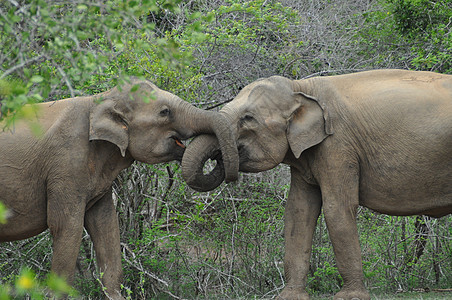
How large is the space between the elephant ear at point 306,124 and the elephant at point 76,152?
71 cm

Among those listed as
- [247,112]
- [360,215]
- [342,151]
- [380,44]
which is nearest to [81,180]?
[247,112]

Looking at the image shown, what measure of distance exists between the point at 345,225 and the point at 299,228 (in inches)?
28.7

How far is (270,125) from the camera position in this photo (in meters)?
7.64

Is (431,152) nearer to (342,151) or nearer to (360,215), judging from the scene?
(342,151)

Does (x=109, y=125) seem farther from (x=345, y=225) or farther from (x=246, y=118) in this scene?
→ (x=345, y=225)

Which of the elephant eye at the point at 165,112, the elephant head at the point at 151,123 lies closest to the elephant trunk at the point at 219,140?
the elephant head at the point at 151,123

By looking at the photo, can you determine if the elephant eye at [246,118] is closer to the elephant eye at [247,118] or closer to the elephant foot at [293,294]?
the elephant eye at [247,118]

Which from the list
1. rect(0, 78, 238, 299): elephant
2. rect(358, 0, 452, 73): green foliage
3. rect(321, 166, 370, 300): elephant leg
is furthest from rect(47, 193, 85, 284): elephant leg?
rect(358, 0, 452, 73): green foliage

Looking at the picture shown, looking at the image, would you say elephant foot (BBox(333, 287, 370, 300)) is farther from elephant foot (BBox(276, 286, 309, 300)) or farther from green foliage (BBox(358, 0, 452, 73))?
green foliage (BBox(358, 0, 452, 73))

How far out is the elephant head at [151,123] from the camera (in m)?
7.34

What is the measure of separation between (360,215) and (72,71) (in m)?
6.43

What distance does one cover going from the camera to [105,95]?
296 inches

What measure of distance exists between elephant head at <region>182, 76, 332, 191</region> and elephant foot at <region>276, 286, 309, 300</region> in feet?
4.29

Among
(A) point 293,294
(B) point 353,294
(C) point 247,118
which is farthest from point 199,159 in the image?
(B) point 353,294
